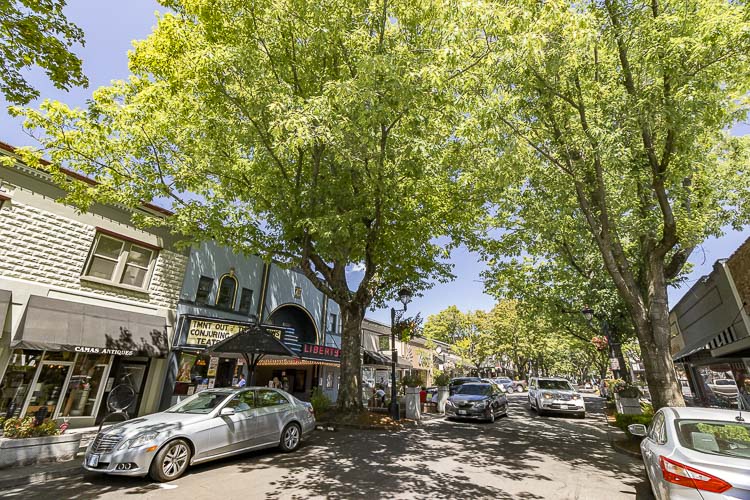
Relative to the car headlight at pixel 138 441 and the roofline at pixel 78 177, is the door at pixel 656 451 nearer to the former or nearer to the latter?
the car headlight at pixel 138 441

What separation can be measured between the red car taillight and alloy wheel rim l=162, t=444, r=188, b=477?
7.49 meters

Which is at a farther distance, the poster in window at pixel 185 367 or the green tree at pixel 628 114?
the poster in window at pixel 185 367

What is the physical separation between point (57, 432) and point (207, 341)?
22.0 ft

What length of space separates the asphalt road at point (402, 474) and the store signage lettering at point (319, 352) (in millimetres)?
7709

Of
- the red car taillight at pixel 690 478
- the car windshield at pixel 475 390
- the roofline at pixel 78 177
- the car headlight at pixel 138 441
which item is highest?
the roofline at pixel 78 177

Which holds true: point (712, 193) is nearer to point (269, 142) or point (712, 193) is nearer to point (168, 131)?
point (269, 142)

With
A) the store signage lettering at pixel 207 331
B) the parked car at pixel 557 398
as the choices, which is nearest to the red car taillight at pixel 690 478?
the store signage lettering at pixel 207 331

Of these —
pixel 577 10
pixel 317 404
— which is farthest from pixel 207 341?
pixel 577 10

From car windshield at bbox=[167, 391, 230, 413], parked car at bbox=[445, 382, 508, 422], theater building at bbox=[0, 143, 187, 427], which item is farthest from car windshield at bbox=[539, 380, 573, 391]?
theater building at bbox=[0, 143, 187, 427]

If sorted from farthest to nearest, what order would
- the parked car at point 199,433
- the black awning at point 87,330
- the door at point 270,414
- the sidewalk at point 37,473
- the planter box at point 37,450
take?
the black awning at point 87,330 → the door at point 270,414 → the planter box at point 37,450 → the sidewalk at point 37,473 → the parked car at point 199,433

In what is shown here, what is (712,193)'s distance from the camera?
12.0m

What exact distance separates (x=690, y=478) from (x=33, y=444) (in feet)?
36.9

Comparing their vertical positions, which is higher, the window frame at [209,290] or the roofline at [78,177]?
the roofline at [78,177]

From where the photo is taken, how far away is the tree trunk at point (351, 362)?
13.5m
